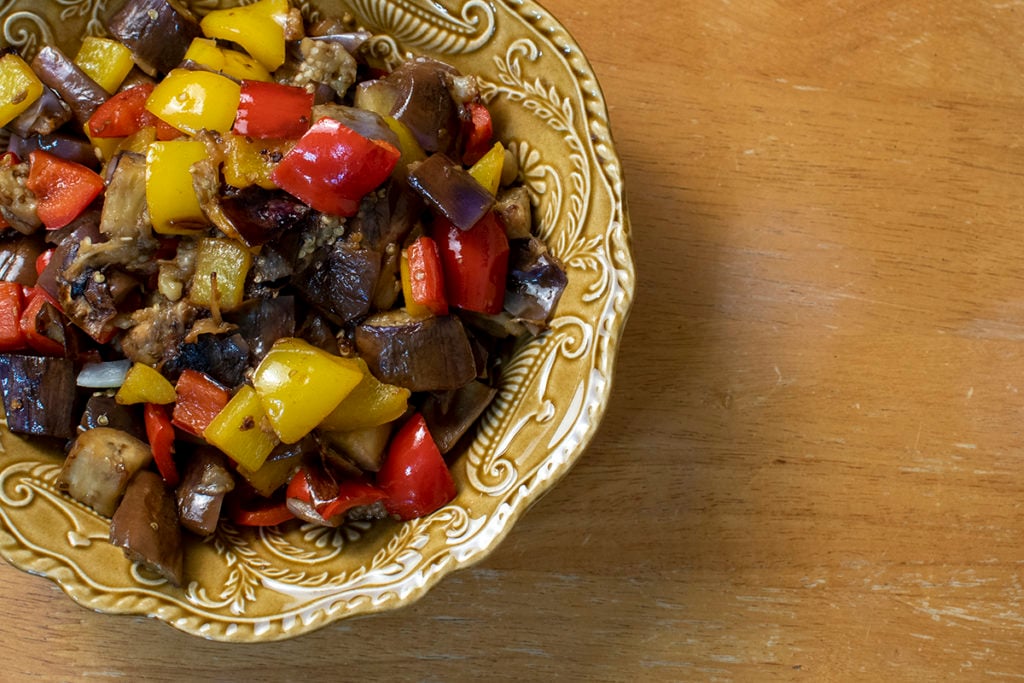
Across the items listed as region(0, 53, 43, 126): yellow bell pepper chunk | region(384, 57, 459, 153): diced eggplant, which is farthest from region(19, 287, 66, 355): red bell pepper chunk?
region(384, 57, 459, 153): diced eggplant

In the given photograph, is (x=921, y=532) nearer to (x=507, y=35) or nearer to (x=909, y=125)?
(x=909, y=125)

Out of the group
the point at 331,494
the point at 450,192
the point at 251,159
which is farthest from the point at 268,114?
the point at 331,494

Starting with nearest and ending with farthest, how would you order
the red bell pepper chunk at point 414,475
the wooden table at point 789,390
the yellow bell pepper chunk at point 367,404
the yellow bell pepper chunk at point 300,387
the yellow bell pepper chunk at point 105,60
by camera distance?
the yellow bell pepper chunk at point 300,387 < the yellow bell pepper chunk at point 367,404 < the red bell pepper chunk at point 414,475 < the yellow bell pepper chunk at point 105,60 < the wooden table at point 789,390

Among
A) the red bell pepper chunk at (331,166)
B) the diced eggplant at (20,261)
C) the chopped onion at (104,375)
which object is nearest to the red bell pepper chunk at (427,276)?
the red bell pepper chunk at (331,166)

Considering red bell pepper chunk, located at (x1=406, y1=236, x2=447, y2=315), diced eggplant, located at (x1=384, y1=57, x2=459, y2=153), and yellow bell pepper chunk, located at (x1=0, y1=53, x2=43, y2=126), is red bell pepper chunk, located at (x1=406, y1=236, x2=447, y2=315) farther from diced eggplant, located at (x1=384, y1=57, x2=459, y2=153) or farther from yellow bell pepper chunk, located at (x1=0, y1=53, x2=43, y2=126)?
yellow bell pepper chunk, located at (x1=0, y1=53, x2=43, y2=126)

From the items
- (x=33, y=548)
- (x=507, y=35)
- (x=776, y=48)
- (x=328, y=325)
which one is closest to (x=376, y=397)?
(x=328, y=325)

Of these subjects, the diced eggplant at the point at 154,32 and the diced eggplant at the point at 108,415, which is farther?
the diced eggplant at the point at 154,32

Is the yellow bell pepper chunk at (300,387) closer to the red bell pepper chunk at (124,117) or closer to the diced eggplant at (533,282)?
the diced eggplant at (533,282)
